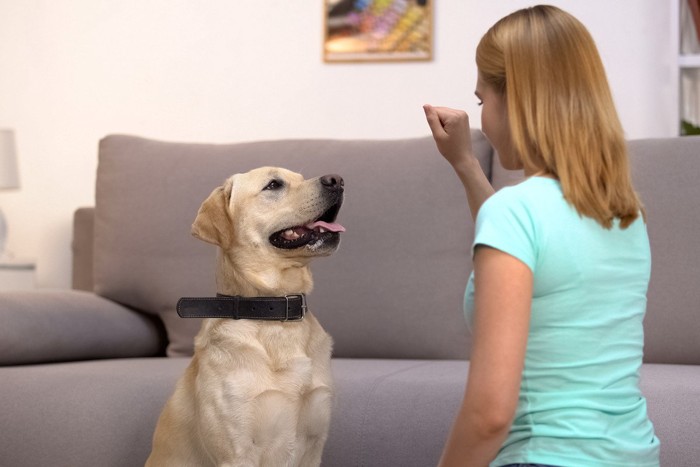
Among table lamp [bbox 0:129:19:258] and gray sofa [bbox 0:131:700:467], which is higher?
table lamp [bbox 0:129:19:258]

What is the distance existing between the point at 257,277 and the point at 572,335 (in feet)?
3.02

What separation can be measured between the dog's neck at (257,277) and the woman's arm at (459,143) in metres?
0.50

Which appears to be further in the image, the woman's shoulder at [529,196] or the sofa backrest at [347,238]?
the sofa backrest at [347,238]

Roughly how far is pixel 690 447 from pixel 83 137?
2.84m

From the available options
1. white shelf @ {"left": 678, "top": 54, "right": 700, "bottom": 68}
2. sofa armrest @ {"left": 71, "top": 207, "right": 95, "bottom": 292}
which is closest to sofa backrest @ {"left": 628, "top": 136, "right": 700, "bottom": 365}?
white shelf @ {"left": 678, "top": 54, "right": 700, "bottom": 68}

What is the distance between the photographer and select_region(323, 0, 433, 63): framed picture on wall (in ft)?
11.6

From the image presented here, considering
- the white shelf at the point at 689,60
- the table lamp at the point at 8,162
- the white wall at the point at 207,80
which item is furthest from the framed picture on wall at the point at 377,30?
the table lamp at the point at 8,162

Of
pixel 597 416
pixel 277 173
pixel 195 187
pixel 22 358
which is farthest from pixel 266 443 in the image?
pixel 195 187

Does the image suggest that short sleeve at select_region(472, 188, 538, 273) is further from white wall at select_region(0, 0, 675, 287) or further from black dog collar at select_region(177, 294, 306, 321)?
white wall at select_region(0, 0, 675, 287)

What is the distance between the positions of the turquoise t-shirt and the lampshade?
2877 mm

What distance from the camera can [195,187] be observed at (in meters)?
3.01

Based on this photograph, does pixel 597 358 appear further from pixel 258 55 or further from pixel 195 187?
pixel 258 55

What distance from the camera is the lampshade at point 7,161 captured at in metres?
3.65

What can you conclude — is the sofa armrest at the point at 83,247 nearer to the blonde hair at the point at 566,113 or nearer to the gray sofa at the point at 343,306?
the gray sofa at the point at 343,306
